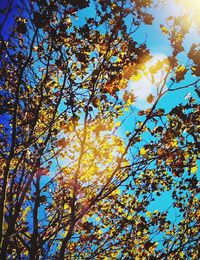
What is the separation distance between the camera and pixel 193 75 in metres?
5.29

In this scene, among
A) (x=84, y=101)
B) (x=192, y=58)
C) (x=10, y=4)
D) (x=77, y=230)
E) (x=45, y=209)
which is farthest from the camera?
(x=77, y=230)

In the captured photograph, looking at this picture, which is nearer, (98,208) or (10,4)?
(10,4)

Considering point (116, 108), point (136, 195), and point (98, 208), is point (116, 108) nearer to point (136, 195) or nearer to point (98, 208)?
point (136, 195)

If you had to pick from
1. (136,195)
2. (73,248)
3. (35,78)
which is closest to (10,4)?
(35,78)

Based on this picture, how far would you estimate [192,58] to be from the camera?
17.3ft

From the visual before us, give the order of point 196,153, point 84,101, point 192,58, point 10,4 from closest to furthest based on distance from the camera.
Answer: point 10,4 < point 192,58 < point 196,153 < point 84,101

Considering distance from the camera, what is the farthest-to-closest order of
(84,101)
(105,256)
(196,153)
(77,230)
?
(77,230)
(105,256)
(84,101)
(196,153)

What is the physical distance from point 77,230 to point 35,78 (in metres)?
5.53

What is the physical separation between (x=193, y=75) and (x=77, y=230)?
6.92 metres

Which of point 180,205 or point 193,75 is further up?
point 193,75

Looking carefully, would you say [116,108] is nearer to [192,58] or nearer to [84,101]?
[84,101]

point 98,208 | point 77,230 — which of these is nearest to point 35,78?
point 98,208

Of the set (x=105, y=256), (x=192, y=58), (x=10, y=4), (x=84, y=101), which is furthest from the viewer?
(x=105, y=256)

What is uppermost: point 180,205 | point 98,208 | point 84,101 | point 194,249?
point 84,101
